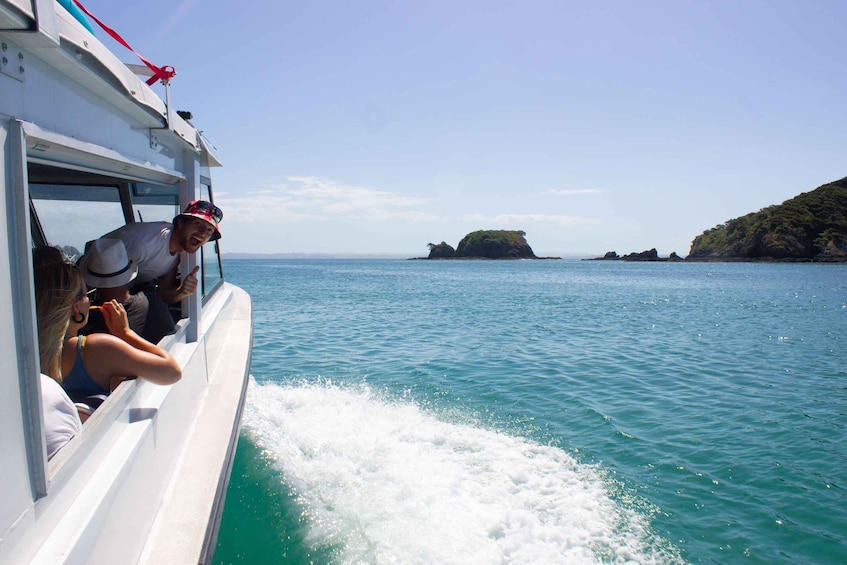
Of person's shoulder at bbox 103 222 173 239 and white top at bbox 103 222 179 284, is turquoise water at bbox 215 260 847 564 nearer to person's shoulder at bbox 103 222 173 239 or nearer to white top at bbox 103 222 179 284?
white top at bbox 103 222 179 284

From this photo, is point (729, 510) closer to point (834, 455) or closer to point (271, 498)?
point (834, 455)

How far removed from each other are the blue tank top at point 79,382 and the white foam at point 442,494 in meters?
2.12

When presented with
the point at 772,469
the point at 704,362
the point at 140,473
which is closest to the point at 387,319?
the point at 704,362

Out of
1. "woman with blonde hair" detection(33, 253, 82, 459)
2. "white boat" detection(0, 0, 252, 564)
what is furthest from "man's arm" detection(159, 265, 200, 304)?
"woman with blonde hair" detection(33, 253, 82, 459)

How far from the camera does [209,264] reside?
558 cm

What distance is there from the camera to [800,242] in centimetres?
8831

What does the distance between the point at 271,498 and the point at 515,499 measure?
209cm

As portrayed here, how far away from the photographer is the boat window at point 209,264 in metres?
4.91

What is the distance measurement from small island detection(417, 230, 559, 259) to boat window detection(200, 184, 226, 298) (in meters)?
137

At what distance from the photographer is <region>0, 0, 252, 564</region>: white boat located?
1374 mm

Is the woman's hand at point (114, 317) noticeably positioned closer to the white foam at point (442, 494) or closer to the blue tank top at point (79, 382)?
the blue tank top at point (79, 382)

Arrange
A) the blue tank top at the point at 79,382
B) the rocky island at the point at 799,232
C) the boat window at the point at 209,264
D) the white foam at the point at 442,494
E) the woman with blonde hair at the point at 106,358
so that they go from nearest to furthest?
the woman with blonde hair at the point at 106,358 → the blue tank top at the point at 79,382 → the white foam at the point at 442,494 → the boat window at the point at 209,264 → the rocky island at the point at 799,232

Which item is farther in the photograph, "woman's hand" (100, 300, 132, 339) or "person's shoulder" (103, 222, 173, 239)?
"person's shoulder" (103, 222, 173, 239)

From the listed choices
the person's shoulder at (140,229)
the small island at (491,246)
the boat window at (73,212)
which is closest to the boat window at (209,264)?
the boat window at (73,212)
